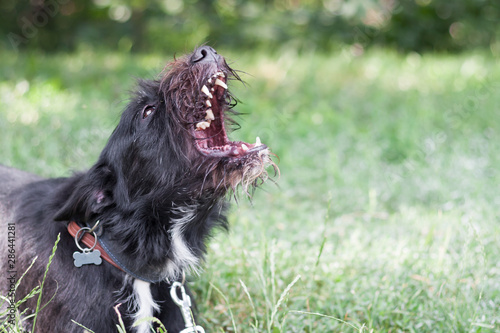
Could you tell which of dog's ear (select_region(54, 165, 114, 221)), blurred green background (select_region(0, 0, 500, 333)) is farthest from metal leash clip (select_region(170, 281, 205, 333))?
dog's ear (select_region(54, 165, 114, 221))

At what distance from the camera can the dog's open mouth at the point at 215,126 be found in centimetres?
248

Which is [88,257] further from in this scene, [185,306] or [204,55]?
[204,55]

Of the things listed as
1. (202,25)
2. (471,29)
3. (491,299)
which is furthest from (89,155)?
(471,29)

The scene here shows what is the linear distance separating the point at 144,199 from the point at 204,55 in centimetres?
73

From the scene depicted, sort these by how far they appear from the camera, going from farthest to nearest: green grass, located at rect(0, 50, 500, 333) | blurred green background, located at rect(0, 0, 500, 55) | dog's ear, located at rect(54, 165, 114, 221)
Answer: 1. blurred green background, located at rect(0, 0, 500, 55)
2. green grass, located at rect(0, 50, 500, 333)
3. dog's ear, located at rect(54, 165, 114, 221)

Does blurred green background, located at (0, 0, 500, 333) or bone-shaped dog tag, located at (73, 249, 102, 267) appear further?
blurred green background, located at (0, 0, 500, 333)

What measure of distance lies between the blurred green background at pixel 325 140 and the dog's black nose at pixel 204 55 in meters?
0.39

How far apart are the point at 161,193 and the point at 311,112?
4.92 meters

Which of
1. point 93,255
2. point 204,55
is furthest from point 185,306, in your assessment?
point 204,55

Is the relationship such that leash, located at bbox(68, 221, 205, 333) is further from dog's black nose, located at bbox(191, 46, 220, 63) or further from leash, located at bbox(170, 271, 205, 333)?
dog's black nose, located at bbox(191, 46, 220, 63)

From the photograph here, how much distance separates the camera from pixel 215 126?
2.71 meters

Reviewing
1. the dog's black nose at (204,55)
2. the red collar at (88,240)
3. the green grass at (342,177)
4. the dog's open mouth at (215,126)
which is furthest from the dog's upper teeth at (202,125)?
the red collar at (88,240)

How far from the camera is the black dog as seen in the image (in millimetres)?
2457

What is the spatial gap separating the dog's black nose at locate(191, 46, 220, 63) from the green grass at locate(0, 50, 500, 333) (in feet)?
2.00
